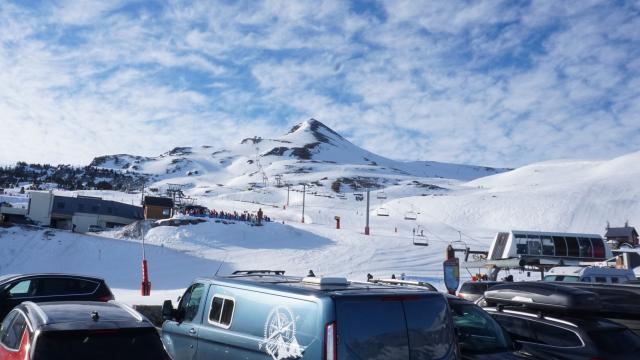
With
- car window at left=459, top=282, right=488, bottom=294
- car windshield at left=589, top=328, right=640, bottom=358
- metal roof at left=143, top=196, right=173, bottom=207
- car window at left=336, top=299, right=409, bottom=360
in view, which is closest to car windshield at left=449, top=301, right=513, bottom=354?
car windshield at left=589, top=328, right=640, bottom=358

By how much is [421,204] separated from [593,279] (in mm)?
72560

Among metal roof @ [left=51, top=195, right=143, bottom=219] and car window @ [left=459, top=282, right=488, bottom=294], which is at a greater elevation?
metal roof @ [left=51, top=195, right=143, bottom=219]

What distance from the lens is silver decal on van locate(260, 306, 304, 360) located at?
5.52 meters

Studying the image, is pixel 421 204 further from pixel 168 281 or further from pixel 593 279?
pixel 593 279

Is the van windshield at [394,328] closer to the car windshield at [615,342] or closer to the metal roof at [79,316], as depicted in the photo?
the metal roof at [79,316]

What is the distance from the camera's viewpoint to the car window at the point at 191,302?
24.4 ft

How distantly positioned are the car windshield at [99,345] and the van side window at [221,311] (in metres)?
1.18

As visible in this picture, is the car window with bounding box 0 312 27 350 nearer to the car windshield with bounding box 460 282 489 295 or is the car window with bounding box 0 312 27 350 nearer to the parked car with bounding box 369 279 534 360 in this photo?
the parked car with bounding box 369 279 534 360

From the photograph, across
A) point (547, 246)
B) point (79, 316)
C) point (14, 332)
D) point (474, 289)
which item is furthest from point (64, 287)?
point (547, 246)

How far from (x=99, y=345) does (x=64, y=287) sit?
6.85 m

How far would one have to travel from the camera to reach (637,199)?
268 ft

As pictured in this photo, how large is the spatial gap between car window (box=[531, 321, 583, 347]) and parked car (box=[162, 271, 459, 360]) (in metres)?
2.11

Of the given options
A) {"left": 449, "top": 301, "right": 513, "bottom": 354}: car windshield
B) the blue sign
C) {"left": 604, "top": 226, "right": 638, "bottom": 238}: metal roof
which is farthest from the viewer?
{"left": 604, "top": 226, "right": 638, "bottom": 238}: metal roof

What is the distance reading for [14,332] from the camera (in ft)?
19.1
